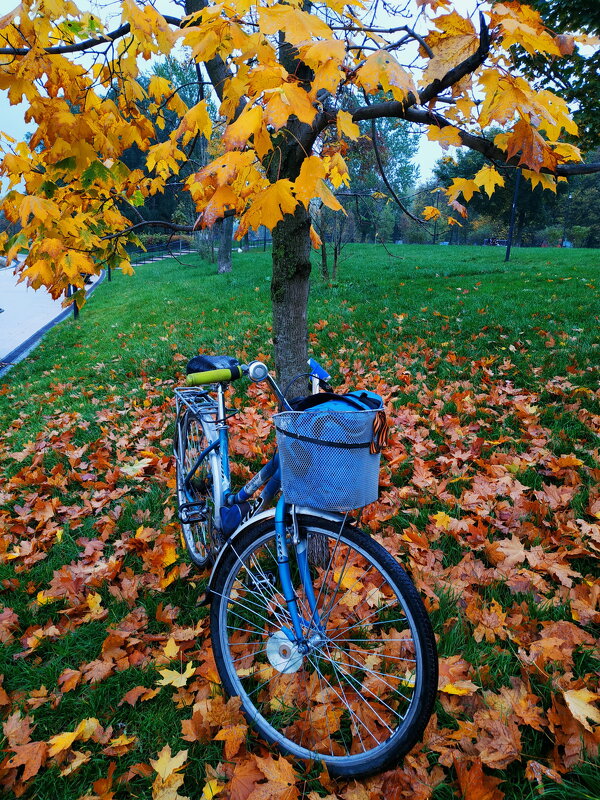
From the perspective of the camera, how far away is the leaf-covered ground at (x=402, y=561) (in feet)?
5.06

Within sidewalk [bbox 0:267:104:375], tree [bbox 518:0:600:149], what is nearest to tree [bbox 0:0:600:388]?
sidewalk [bbox 0:267:104:375]

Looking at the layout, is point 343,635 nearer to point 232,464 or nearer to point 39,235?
point 232,464

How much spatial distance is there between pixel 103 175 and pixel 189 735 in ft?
8.30

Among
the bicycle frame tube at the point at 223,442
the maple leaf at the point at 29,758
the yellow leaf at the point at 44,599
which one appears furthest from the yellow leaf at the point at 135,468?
the maple leaf at the point at 29,758

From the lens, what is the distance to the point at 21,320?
13.4 m

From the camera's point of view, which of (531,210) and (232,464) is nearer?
(232,464)

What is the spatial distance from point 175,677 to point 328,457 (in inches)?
52.5

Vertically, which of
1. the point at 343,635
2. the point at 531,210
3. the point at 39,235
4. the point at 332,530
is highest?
the point at 531,210

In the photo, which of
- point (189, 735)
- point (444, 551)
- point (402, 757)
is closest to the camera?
point (402, 757)

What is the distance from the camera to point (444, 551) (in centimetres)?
243

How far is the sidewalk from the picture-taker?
965 cm

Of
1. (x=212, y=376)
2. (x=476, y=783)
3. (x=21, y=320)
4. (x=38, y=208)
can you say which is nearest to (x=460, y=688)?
(x=476, y=783)

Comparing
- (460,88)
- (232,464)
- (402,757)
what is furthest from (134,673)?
(460,88)

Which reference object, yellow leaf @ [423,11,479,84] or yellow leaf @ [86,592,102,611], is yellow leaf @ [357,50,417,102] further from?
yellow leaf @ [86,592,102,611]
